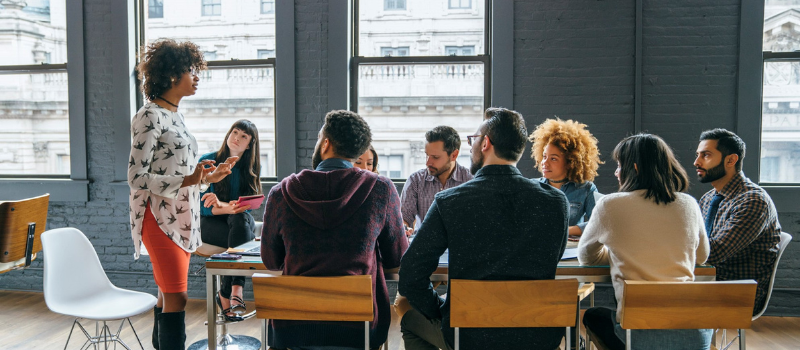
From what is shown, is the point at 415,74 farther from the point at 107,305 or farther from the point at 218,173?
the point at 107,305

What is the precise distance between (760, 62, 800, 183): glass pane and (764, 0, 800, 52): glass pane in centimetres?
13

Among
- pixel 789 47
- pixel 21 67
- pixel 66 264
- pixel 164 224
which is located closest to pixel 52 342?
pixel 66 264

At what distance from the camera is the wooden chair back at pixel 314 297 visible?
1623 millimetres

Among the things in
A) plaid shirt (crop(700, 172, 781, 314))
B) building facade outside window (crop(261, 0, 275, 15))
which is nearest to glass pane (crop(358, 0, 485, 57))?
building facade outside window (crop(261, 0, 275, 15))

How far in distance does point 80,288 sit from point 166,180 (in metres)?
1.06

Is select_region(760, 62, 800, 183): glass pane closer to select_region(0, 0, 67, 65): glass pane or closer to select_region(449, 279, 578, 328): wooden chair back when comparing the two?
select_region(449, 279, 578, 328): wooden chair back

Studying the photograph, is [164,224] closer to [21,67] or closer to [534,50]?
[534,50]

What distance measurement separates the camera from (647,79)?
3781 millimetres

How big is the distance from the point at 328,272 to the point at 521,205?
2.19 ft

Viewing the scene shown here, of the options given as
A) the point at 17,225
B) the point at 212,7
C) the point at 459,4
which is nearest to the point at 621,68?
the point at 459,4

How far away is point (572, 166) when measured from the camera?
3.21 meters

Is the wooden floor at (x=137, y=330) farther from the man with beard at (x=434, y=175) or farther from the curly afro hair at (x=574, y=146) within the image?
the curly afro hair at (x=574, y=146)

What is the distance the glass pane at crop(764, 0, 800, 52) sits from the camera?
376 cm

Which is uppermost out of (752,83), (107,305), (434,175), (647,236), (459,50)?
(459,50)
